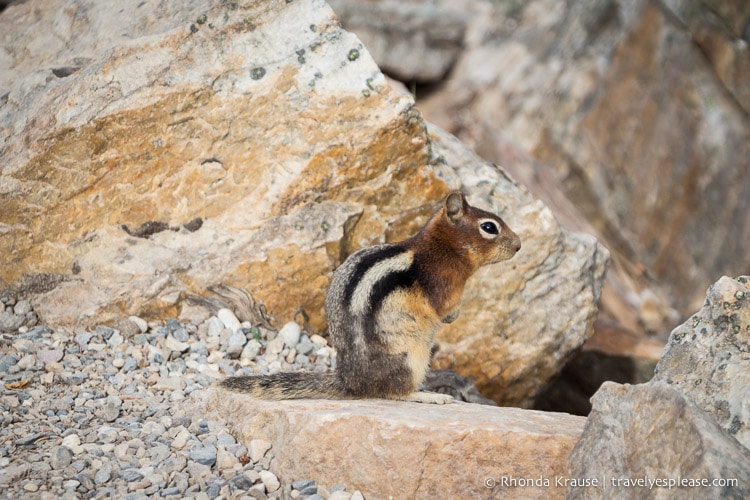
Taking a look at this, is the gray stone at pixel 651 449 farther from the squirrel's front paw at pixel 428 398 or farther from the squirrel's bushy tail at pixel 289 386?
the squirrel's bushy tail at pixel 289 386

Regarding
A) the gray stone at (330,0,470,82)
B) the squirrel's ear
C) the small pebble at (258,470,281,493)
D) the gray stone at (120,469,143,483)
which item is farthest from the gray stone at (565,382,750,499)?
the gray stone at (330,0,470,82)

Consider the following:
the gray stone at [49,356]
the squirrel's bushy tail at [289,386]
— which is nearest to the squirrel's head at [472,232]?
the squirrel's bushy tail at [289,386]

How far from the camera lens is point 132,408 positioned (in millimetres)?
5207

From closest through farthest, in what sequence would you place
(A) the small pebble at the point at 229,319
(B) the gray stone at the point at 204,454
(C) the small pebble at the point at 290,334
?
1. (B) the gray stone at the point at 204,454
2. (A) the small pebble at the point at 229,319
3. (C) the small pebble at the point at 290,334

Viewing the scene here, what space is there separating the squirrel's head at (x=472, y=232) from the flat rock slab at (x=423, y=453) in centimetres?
173

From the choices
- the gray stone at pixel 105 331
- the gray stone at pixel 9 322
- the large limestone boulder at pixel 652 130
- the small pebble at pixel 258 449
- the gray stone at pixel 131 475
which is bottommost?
the large limestone boulder at pixel 652 130

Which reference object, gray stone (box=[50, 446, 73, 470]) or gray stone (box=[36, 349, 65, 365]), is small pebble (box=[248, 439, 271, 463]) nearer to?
gray stone (box=[50, 446, 73, 470])

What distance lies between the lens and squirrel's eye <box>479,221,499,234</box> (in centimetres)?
615

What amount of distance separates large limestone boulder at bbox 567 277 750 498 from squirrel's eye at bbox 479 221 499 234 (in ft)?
5.69

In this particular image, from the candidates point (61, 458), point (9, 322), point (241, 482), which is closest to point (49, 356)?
point (9, 322)

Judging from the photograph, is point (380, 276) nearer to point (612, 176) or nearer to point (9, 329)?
point (9, 329)

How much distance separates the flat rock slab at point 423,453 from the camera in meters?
4.40

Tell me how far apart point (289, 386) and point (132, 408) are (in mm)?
1079

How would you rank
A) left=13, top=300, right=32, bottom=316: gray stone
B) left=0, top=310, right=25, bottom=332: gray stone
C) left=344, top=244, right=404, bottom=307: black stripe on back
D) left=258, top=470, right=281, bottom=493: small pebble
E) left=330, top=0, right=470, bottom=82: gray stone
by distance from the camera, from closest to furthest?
left=258, top=470, right=281, bottom=493: small pebble, left=344, top=244, right=404, bottom=307: black stripe on back, left=0, top=310, right=25, bottom=332: gray stone, left=13, top=300, right=32, bottom=316: gray stone, left=330, top=0, right=470, bottom=82: gray stone
